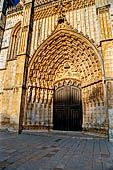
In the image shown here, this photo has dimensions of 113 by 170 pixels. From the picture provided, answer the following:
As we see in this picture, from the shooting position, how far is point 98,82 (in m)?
6.16

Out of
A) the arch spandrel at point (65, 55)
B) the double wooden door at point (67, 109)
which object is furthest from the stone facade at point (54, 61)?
the double wooden door at point (67, 109)

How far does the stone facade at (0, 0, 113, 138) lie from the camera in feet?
20.5

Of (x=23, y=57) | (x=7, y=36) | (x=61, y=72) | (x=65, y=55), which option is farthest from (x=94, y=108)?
(x=7, y=36)

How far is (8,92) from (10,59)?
241 centimetres

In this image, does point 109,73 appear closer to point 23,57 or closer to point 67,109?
point 67,109

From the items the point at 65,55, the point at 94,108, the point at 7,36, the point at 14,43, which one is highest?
the point at 7,36

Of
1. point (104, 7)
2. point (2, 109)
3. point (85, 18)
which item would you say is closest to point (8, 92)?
point (2, 109)

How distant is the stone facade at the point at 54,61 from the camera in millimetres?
6238

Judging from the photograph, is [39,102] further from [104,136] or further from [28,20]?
[28,20]

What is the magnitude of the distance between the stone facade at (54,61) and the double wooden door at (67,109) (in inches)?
15.4

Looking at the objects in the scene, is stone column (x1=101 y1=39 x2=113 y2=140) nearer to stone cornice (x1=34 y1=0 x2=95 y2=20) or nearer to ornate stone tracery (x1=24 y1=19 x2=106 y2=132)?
ornate stone tracery (x1=24 y1=19 x2=106 y2=132)

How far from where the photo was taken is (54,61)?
8.24 m

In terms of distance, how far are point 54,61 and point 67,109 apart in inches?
131

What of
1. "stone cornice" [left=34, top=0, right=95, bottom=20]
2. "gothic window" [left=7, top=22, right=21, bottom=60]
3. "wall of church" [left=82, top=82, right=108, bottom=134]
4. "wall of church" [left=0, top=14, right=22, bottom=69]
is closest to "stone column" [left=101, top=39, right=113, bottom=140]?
"wall of church" [left=82, top=82, right=108, bottom=134]
